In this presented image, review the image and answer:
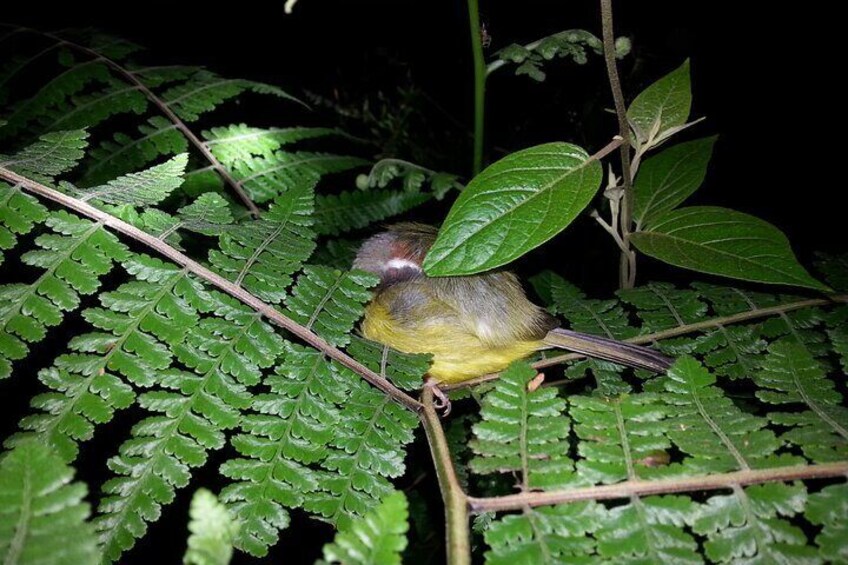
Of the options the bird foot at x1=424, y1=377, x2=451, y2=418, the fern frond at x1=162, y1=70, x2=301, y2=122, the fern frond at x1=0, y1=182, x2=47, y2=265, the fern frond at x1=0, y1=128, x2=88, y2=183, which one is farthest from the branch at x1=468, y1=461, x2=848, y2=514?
the fern frond at x1=162, y1=70, x2=301, y2=122

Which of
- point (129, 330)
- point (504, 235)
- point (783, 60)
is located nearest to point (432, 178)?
point (504, 235)

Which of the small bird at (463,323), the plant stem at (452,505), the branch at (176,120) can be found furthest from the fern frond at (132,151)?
the plant stem at (452,505)

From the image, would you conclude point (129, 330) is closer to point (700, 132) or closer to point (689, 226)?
point (689, 226)

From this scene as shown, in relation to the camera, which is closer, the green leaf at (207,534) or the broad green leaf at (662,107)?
the green leaf at (207,534)

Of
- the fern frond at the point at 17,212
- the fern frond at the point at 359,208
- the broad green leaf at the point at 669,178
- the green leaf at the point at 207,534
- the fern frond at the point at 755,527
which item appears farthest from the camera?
the fern frond at the point at 359,208

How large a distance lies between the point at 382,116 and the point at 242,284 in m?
3.64

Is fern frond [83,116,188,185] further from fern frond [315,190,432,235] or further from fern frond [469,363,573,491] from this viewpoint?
fern frond [469,363,573,491]

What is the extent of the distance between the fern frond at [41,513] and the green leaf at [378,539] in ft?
1.61

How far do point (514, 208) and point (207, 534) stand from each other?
1.39 m

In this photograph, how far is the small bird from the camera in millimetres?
2672

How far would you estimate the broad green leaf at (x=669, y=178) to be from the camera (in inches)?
102

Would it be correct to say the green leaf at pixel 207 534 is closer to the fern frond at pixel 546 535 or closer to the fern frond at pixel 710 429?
the fern frond at pixel 546 535

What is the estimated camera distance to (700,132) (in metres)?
4.48

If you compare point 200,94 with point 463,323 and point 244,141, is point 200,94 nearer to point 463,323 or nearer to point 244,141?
point 244,141
